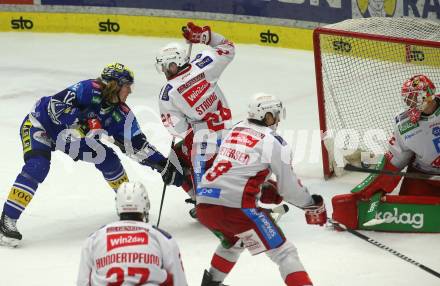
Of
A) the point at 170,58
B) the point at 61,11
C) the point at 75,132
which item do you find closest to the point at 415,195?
the point at 170,58

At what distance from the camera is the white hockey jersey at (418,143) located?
571 cm

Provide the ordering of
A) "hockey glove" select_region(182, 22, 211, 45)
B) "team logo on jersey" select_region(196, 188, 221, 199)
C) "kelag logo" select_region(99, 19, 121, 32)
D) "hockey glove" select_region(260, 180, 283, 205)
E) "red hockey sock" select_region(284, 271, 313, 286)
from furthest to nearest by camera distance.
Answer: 1. "kelag logo" select_region(99, 19, 121, 32)
2. "hockey glove" select_region(182, 22, 211, 45)
3. "hockey glove" select_region(260, 180, 283, 205)
4. "team logo on jersey" select_region(196, 188, 221, 199)
5. "red hockey sock" select_region(284, 271, 313, 286)

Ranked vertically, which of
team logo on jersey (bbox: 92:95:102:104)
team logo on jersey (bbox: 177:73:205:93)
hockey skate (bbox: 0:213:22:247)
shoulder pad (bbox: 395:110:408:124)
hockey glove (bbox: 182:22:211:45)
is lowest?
hockey skate (bbox: 0:213:22:247)

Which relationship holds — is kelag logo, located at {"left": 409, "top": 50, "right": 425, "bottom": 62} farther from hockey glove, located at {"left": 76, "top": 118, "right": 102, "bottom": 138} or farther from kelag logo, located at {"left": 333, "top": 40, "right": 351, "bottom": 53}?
hockey glove, located at {"left": 76, "top": 118, "right": 102, "bottom": 138}

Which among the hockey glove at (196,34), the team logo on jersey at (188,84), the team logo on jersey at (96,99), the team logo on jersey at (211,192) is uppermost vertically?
the hockey glove at (196,34)

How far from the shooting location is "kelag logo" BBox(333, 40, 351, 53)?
667 centimetres

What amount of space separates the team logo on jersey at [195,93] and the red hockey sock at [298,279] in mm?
1741

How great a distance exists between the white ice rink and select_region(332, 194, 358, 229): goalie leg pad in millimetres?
93

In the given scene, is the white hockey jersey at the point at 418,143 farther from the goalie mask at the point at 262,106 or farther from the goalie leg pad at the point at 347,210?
the goalie mask at the point at 262,106

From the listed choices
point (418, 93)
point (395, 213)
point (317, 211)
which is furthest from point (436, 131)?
point (317, 211)

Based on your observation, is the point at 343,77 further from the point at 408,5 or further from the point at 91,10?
the point at 91,10

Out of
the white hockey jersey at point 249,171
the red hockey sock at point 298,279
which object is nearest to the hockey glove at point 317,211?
the white hockey jersey at point 249,171

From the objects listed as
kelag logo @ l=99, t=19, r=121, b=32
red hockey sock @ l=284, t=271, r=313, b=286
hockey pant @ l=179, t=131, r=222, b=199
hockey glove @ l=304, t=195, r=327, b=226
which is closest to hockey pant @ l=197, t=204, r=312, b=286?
red hockey sock @ l=284, t=271, r=313, b=286

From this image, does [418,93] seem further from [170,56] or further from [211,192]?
[211,192]
